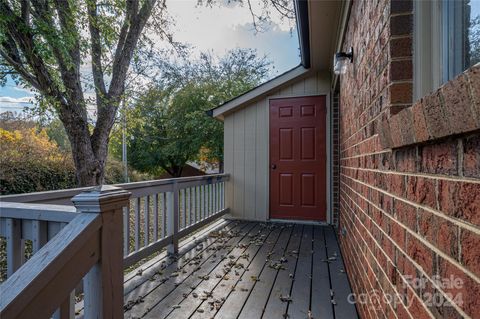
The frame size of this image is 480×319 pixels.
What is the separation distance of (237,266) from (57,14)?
465cm

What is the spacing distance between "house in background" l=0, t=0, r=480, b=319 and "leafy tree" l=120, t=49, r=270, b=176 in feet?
23.5

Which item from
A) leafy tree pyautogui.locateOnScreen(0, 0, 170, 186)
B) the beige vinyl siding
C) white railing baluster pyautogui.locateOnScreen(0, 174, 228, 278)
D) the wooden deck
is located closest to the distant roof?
the beige vinyl siding

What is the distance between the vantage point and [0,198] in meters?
1.56

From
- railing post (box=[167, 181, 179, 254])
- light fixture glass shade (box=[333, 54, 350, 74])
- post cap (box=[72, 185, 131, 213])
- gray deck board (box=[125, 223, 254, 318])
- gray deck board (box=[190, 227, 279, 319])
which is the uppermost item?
light fixture glass shade (box=[333, 54, 350, 74])

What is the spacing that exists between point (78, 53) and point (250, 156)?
11.3ft

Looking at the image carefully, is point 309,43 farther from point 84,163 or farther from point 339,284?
point 84,163

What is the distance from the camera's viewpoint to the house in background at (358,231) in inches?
25.7

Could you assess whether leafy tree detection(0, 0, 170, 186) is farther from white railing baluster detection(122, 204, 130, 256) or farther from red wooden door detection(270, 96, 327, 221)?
red wooden door detection(270, 96, 327, 221)

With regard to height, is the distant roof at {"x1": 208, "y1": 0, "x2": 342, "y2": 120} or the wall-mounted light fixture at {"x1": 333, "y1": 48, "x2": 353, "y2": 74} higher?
the distant roof at {"x1": 208, "y1": 0, "x2": 342, "y2": 120}

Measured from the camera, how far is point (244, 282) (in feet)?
8.42

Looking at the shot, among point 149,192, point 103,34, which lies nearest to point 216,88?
point 103,34

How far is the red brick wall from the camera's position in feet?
1.86

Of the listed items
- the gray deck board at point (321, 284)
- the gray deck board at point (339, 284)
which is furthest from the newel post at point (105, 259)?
the gray deck board at point (339, 284)

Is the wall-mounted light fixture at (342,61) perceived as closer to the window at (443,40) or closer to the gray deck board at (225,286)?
the window at (443,40)
